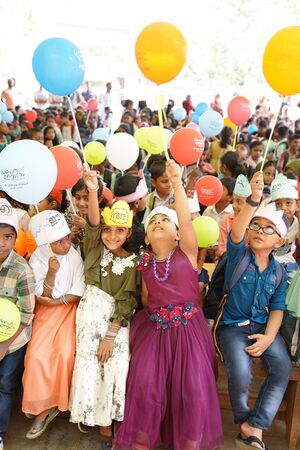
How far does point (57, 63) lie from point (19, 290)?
1.33m

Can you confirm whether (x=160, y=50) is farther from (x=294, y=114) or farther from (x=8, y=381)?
(x=294, y=114)

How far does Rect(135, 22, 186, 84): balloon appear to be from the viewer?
7.97 ft

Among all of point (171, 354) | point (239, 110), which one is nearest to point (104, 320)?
point (171, 354)

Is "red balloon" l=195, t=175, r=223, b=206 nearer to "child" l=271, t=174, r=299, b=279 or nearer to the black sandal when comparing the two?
"child" l=271, t=174, r=299, b=279

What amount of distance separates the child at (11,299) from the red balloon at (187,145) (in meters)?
1.61

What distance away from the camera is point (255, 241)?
Answer: 2256mm

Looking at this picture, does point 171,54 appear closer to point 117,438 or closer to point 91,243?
point 91,243

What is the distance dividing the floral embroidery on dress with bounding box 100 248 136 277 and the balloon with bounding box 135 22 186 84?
104 cm

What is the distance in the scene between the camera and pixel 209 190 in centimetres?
332

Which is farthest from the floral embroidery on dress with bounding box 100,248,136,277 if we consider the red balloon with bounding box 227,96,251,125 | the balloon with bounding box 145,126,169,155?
the red balloon with bounding box 227,96,251,125

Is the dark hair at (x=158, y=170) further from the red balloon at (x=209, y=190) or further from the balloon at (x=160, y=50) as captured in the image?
the balloon at (x=160, y=50)

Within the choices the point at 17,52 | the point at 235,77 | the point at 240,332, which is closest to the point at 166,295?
the point at 240,332

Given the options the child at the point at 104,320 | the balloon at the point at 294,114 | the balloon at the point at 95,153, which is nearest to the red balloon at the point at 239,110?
the balloon at the point at 95,153

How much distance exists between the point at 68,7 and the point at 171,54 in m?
18.7
